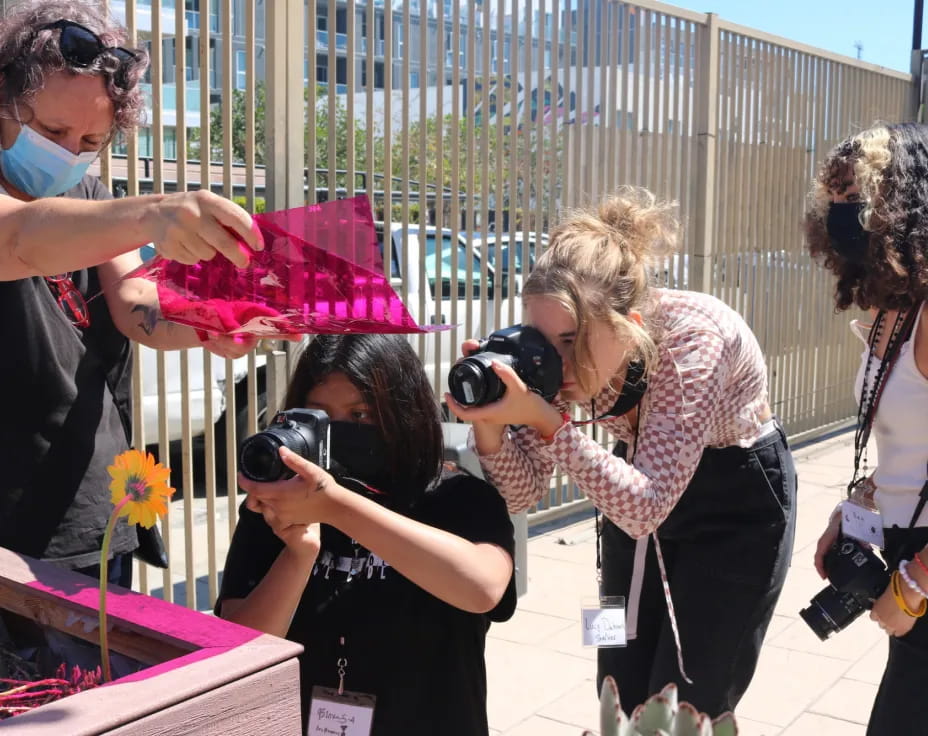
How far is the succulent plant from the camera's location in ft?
4.30

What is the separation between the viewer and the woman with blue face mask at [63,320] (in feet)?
6.47

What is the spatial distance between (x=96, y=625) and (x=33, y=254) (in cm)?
52

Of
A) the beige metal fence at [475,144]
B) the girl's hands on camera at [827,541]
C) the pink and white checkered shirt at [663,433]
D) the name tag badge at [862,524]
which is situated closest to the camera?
the pink and white checkered shirt at [663,433]

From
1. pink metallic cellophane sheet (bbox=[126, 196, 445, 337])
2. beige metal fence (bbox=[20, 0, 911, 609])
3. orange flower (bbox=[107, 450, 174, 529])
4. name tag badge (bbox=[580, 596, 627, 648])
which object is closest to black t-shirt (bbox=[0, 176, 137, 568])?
pink metallic cellophane sheet (bbox=[126, 196, 445, 337])

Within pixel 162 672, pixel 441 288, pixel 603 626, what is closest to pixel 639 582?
pixel 603 626

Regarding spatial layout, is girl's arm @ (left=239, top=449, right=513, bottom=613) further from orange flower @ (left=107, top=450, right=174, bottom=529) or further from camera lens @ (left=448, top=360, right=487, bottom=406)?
orange flower @ (left=107, top=450, right=174, bottom=529)

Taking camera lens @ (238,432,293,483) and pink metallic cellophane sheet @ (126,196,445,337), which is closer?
pink metallic cellophane sheet @ (126,196,445,337)

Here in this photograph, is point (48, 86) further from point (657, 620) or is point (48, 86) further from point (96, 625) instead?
point (657, 620)

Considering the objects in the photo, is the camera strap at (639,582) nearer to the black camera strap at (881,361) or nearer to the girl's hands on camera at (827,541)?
the girl's hands on camera at (827,541)

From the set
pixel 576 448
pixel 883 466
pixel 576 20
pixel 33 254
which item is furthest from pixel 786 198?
pixel 33 254

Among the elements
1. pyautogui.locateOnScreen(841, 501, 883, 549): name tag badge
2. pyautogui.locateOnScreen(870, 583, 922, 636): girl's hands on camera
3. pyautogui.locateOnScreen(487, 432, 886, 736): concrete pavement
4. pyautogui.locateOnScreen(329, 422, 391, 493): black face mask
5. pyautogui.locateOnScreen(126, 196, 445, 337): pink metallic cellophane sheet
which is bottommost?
pyautogui.locateOnScreen(487, 432, 886, 736): concrete pavement

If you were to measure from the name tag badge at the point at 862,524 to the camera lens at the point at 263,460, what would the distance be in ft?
4.52

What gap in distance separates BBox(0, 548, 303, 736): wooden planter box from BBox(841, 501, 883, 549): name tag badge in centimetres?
161

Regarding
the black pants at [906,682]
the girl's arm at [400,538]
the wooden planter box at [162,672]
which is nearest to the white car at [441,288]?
the black pants at [906,682]
